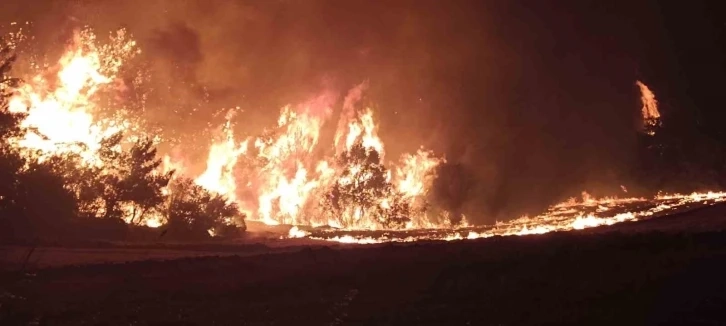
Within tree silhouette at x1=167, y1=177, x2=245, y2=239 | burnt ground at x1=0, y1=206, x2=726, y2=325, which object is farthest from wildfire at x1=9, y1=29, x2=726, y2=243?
burnt ground at x1=0, y1=206, x2=726, y2=325

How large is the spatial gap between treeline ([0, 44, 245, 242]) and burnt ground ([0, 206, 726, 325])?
1012 cm

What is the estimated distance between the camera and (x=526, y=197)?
5647cm

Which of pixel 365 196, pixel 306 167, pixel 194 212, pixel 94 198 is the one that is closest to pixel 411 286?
pixel 194 212

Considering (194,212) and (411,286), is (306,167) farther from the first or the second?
(411,286)

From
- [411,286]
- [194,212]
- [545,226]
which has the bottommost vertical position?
[411,286]

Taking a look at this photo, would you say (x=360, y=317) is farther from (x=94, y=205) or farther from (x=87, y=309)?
(x=94, y=205)

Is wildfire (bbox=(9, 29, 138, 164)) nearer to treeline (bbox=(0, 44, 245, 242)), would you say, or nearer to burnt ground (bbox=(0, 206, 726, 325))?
treeline (bbox=(0, 44, 245, 242))

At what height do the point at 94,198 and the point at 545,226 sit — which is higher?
the point at 94,198

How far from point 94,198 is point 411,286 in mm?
22130

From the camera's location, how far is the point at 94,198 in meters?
34.3

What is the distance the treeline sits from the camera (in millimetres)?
31219

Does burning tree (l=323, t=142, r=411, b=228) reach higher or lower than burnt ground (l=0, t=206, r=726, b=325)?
higher

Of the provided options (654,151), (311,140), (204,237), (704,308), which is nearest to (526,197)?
(654,151)

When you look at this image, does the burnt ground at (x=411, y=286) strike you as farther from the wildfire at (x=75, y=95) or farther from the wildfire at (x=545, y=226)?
the wildfire at (x=75, y=95)
